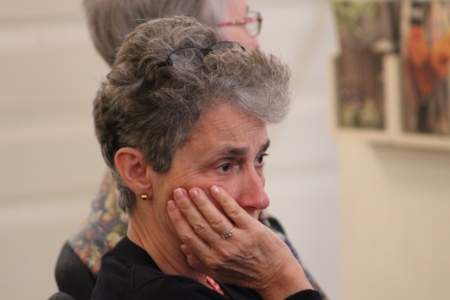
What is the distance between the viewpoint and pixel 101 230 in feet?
5.50

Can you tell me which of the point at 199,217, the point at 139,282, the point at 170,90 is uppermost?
Result: the point at 170,90

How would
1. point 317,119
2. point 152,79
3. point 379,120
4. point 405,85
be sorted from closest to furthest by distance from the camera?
point 152,79, point 405,85, point 379,120, point 317,119

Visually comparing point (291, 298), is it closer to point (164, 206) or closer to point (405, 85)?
point (164, 206)

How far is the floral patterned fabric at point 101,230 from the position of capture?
5.38 ft

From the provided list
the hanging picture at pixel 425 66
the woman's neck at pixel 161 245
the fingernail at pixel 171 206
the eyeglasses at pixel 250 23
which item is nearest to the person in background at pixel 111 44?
the eyeglasses at pixel 250 23

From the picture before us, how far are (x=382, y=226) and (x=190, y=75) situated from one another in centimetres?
230

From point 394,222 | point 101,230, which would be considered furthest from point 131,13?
point 394,222

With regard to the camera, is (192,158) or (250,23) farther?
(250,23)

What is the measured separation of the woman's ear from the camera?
127 centimetres

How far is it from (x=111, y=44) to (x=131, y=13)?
11 cm

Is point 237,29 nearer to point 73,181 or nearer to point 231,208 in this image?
point 231,208

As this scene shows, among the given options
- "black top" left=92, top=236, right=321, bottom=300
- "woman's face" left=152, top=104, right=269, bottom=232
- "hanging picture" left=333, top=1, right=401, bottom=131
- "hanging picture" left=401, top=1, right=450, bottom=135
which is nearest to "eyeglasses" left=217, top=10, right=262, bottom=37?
"woman's face" left=152, top=104, right=269, bottom=232

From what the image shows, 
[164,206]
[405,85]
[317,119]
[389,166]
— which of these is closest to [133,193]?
[164,206]

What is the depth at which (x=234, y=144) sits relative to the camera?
125cm
